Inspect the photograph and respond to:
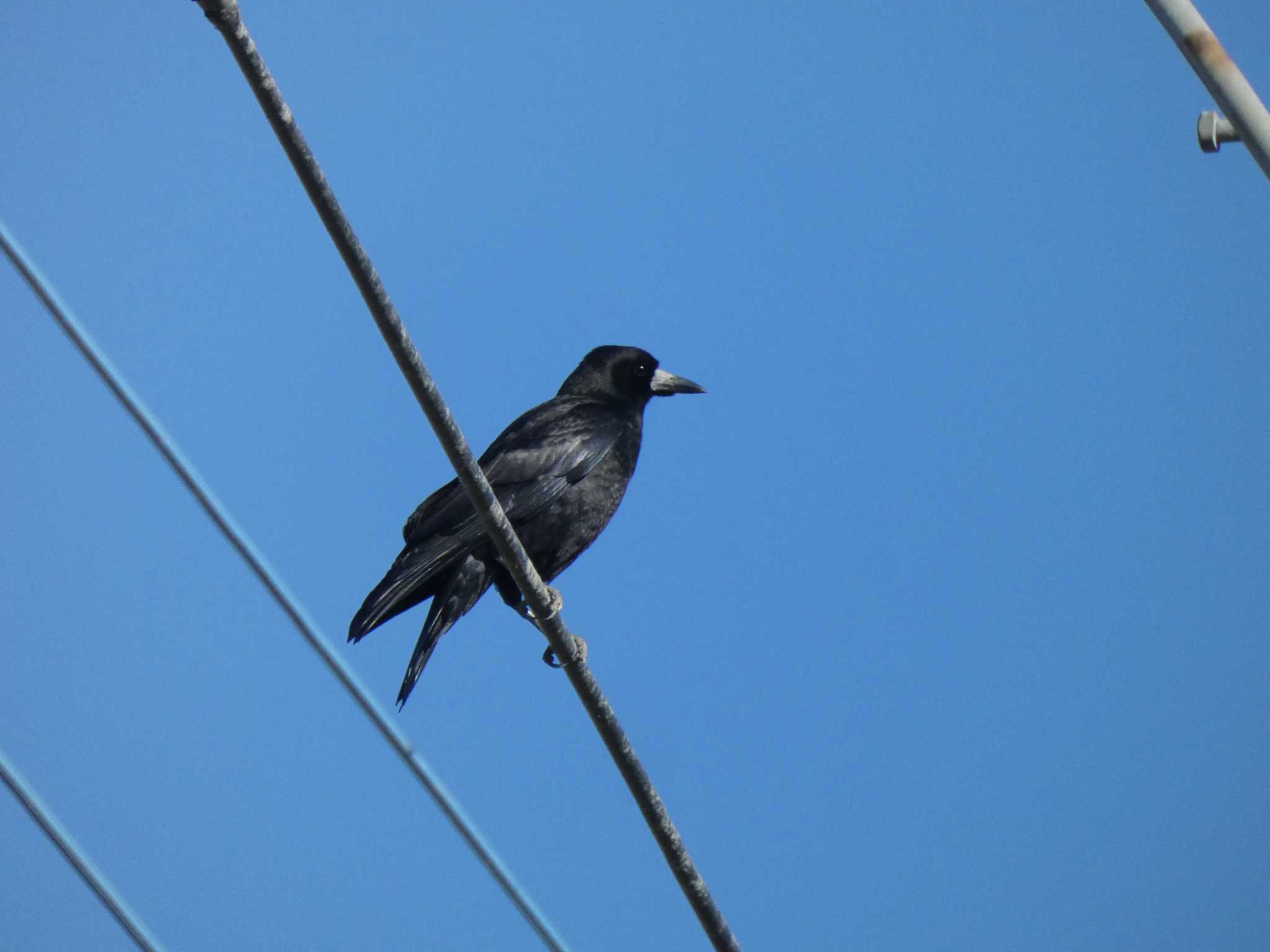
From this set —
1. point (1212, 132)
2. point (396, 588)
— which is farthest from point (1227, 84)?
point (396, 588)

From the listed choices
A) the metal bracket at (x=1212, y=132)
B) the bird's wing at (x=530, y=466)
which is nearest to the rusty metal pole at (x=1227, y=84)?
the metal bracket at (x=1212, y=132)

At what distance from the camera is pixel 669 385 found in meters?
8.38

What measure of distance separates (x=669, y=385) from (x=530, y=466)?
1.69 m

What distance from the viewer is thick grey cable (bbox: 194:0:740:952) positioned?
9.94 feet

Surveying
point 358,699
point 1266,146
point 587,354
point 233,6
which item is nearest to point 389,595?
point 358,699

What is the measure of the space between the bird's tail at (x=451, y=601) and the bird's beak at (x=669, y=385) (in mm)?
→ 2178

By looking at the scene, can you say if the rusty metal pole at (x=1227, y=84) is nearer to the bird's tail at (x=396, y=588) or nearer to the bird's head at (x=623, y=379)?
the bird's tail at (x=396, y=588)

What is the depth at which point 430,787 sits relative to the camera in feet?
16.2

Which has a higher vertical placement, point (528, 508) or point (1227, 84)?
point (1227, 84)

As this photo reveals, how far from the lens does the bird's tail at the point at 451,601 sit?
20.6 ft

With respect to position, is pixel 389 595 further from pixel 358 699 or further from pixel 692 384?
pixel 692 384

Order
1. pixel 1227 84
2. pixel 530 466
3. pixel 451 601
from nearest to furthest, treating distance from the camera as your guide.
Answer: pixel 1227 84
pixel 451 601
pixel 530 466

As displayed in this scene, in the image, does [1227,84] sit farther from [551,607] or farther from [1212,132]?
[551,607]

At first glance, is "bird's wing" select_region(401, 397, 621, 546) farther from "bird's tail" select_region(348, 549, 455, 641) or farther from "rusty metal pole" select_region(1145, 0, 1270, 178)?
"rusty metal pole" select_region(1145, 0, 1270, 178)
